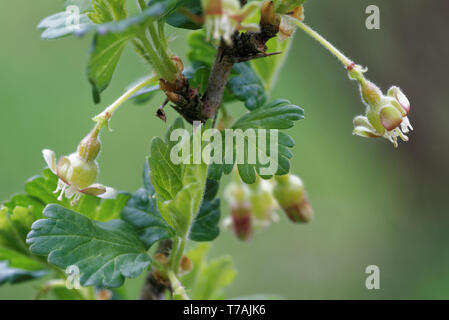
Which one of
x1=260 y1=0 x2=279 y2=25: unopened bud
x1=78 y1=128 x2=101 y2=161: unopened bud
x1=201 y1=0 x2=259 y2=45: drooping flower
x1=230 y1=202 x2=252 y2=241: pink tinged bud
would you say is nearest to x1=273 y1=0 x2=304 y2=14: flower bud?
x1=260 y1=0 x2=279 y2=25: unopened bud

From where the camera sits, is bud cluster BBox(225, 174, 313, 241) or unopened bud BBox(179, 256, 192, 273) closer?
unopened bud BBox(179, 256, 192, 273)

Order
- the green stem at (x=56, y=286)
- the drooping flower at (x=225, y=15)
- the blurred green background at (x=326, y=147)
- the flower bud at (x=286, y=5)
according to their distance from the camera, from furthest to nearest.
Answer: the blurred green background at (x=326, y=147)
the green stem at (x=56, y=286)
the flower bud at (x=286, y=5)
the drooping flower at (x=225, y=15)

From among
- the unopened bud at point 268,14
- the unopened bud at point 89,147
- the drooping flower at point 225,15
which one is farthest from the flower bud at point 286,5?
the unopened bud at point 89,147

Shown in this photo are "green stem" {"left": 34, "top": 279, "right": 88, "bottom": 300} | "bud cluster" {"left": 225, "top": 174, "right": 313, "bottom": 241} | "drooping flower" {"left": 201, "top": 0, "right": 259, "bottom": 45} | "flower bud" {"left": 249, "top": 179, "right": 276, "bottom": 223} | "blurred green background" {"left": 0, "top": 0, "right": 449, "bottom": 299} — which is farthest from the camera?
"blurred green background" {"left": 0, "top": 0, "right": 449, "bottom": 299}

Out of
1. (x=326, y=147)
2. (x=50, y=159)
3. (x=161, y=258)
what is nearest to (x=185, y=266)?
(x=161, y=258)

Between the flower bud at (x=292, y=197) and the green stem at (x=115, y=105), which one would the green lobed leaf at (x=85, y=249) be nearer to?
the green stem at (x=115, y=105)

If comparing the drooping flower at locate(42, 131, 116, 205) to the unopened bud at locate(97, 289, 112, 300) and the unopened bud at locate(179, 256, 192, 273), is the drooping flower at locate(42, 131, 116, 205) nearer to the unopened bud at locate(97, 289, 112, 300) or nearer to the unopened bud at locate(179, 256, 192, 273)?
the unopened bud at locate(179, 256, 192, 273)
